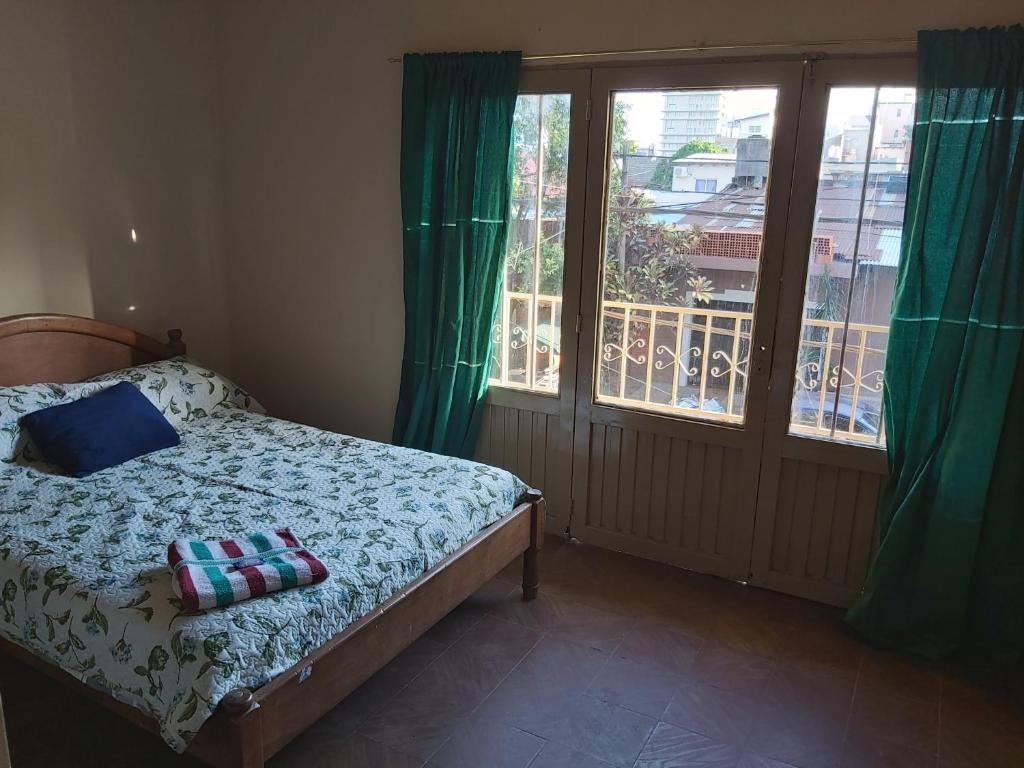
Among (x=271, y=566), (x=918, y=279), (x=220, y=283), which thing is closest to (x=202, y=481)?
(x=271, y=566)

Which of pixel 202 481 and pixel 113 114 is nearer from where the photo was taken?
pixel 202 481

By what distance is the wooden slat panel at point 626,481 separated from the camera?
3418 mm

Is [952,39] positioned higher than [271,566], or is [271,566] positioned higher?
[952,39]

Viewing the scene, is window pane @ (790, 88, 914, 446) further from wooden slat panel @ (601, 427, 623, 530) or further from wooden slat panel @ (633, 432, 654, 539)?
wooden slat panel @ (601, 427, 623, 530)

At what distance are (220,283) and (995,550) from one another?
3.66 metres

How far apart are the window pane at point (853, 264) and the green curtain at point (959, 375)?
118 mm

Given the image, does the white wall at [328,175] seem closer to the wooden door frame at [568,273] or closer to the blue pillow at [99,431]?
the wooden door frame at [568,273]

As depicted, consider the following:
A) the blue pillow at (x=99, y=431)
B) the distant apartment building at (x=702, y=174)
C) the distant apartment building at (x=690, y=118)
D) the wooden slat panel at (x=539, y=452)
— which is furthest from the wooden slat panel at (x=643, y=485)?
the blue pillow at (x=99, y=431)

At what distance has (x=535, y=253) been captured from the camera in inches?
137

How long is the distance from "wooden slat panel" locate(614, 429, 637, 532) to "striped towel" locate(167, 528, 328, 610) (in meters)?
1.57

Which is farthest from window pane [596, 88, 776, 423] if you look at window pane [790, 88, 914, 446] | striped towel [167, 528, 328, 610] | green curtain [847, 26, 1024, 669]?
striped towel [167, 528, 328, 610]

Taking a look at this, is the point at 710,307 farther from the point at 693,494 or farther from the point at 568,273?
the point at 693,494

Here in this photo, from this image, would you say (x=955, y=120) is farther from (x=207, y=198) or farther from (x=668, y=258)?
(x=207, y=198)

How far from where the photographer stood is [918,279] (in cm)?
269
